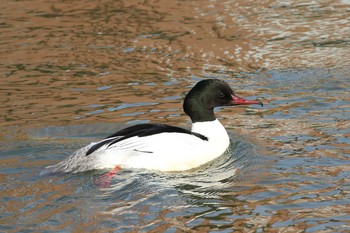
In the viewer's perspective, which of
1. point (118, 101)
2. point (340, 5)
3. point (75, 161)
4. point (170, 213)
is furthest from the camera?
point (340, 5)

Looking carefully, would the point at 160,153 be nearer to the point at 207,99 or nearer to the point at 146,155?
the point at 146,155

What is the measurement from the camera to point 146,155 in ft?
27.2

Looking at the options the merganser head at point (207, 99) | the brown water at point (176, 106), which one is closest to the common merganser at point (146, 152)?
the brown water at point (176, 106)

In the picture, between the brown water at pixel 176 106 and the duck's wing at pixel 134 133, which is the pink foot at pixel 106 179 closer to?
the brown water at pixel 176 106

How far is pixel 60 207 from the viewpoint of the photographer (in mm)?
7219

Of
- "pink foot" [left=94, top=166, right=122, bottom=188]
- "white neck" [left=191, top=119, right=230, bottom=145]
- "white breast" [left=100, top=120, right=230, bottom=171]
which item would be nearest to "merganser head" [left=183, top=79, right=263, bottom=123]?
"white neck" [left=191, top=119, right=230, bottom=145]

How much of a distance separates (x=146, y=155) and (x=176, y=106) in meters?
2.12

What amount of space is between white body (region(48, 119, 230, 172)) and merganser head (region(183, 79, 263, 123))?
43 centimetres

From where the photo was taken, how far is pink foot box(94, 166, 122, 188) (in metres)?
7.85

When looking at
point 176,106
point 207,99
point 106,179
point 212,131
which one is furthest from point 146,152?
point 176,106

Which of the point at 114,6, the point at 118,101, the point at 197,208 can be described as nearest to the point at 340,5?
the point at 114,6

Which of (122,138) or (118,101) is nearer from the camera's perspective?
(122,138)

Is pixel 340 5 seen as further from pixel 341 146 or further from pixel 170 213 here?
pixel 170 213

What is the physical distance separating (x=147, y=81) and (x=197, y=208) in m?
4.24
